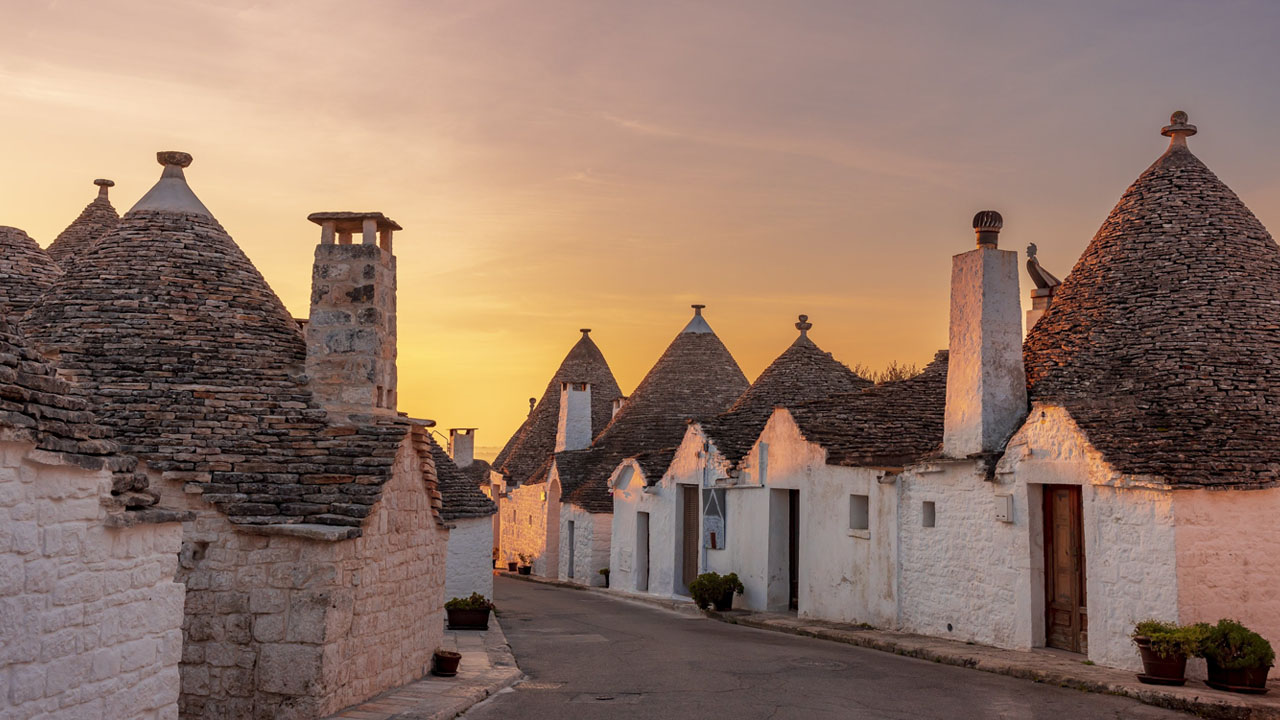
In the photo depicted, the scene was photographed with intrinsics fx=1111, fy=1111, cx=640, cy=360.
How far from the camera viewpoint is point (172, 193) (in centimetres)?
1327

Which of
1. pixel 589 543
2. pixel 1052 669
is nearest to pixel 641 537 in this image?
pixel 589 543

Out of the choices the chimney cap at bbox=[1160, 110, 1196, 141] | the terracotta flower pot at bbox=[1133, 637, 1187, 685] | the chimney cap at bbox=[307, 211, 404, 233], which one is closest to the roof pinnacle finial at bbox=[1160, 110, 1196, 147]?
the chimney cap at bbox=[1160, 110, 1196, 141]

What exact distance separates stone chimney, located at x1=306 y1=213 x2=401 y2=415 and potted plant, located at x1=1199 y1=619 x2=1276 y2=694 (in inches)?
350

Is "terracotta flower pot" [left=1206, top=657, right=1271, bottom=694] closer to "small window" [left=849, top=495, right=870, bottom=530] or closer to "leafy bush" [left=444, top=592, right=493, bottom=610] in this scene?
"small window" [left=849, top=495, right=870, bottom=530]

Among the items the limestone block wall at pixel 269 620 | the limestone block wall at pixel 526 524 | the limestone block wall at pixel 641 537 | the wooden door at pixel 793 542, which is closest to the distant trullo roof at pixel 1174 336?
the wooden door at pixel 793 542

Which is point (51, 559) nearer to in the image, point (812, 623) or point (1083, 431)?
point (1083, 431)

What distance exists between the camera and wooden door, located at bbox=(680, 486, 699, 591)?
85.7 ft

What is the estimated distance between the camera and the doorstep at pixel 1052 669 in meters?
10.4

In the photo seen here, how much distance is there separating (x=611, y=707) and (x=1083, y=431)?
6772 mm

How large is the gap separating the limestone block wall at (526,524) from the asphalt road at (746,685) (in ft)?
60.8

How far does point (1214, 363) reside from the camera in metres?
14.1

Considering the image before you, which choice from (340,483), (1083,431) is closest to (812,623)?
(1083,431)

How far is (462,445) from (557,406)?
4.63m

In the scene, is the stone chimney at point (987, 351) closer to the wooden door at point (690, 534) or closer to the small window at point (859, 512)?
the small window at point (859, 512)
